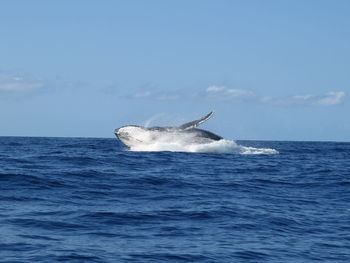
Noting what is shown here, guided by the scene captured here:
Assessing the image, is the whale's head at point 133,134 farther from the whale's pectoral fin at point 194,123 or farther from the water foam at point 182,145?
the whale's pectoral fin at point 194,123

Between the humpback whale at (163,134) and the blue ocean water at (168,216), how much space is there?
10.7 m

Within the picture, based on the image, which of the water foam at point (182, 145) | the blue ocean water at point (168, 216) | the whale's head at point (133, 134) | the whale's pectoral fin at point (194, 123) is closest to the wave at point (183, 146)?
the water foam at point (182, 145)

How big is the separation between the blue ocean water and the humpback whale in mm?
10691

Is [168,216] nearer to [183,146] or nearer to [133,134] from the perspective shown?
[183,146]

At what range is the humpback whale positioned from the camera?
113ft

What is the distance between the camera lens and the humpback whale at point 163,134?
34312mm

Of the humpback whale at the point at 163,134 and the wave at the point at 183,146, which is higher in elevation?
the humpback whale at the point at 163,134

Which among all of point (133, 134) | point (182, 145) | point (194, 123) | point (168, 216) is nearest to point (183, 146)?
point (182, 145)

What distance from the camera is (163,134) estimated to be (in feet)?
115

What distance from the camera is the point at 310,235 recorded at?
1264 centimetres

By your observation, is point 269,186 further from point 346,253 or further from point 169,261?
point 169,261

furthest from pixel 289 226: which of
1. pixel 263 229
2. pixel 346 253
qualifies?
pixel 346 253

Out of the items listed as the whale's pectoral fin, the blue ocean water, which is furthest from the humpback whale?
the blue ocean water

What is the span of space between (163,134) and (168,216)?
836 inches
